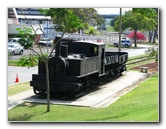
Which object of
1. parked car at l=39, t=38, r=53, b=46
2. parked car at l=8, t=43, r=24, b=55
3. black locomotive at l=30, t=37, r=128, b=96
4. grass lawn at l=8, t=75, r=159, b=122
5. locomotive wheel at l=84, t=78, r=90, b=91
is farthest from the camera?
locomotive wheel at l=84, t=78, r=90, b=91

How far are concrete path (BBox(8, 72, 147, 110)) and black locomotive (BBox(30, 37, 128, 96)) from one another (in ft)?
1.16

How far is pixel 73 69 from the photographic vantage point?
47.8ft

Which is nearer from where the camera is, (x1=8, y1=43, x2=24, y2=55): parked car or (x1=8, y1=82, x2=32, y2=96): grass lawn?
(x1=8, y1=43, x2=24, y2=55): parked car

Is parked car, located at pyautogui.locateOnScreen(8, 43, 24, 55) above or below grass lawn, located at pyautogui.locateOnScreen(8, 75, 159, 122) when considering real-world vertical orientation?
above

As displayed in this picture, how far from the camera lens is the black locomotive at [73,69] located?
1430 cm

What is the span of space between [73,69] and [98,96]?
1286 mm

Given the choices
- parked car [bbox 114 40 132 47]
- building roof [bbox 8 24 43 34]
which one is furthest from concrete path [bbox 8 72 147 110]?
building roof [bbox 8 24 43 34]

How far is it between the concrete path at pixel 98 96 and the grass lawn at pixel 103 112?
18.1 inches

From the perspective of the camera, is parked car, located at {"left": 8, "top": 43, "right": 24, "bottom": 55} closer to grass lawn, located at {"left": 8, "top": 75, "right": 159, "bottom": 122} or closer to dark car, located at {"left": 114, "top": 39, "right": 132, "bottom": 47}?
grass lawn, located at {"left": 8, "top": 75, "right": 159, "bottom": 122}

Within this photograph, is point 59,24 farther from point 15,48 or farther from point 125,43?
point 125,43

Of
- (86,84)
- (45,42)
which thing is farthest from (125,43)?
(45,42)

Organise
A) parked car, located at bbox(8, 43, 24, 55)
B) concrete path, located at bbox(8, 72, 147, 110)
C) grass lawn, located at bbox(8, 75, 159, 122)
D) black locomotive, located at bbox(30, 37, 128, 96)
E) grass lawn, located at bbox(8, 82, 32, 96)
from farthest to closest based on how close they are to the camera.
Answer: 1. grass lawn, located at bbox(8, 82, 32, 96)
2. black locomotive, located at bbox(30, 37, 128, 96)
3. concrete path, located at bbox(8, 72, 147, 110)
4. parked car, located at bbox(8, 43, 24, 55)
5. grass lawn, located at bbox(8, 75, 159, 122)

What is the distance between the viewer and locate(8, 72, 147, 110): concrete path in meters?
13.8

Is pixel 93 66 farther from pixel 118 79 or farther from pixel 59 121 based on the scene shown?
pixel 59 121
